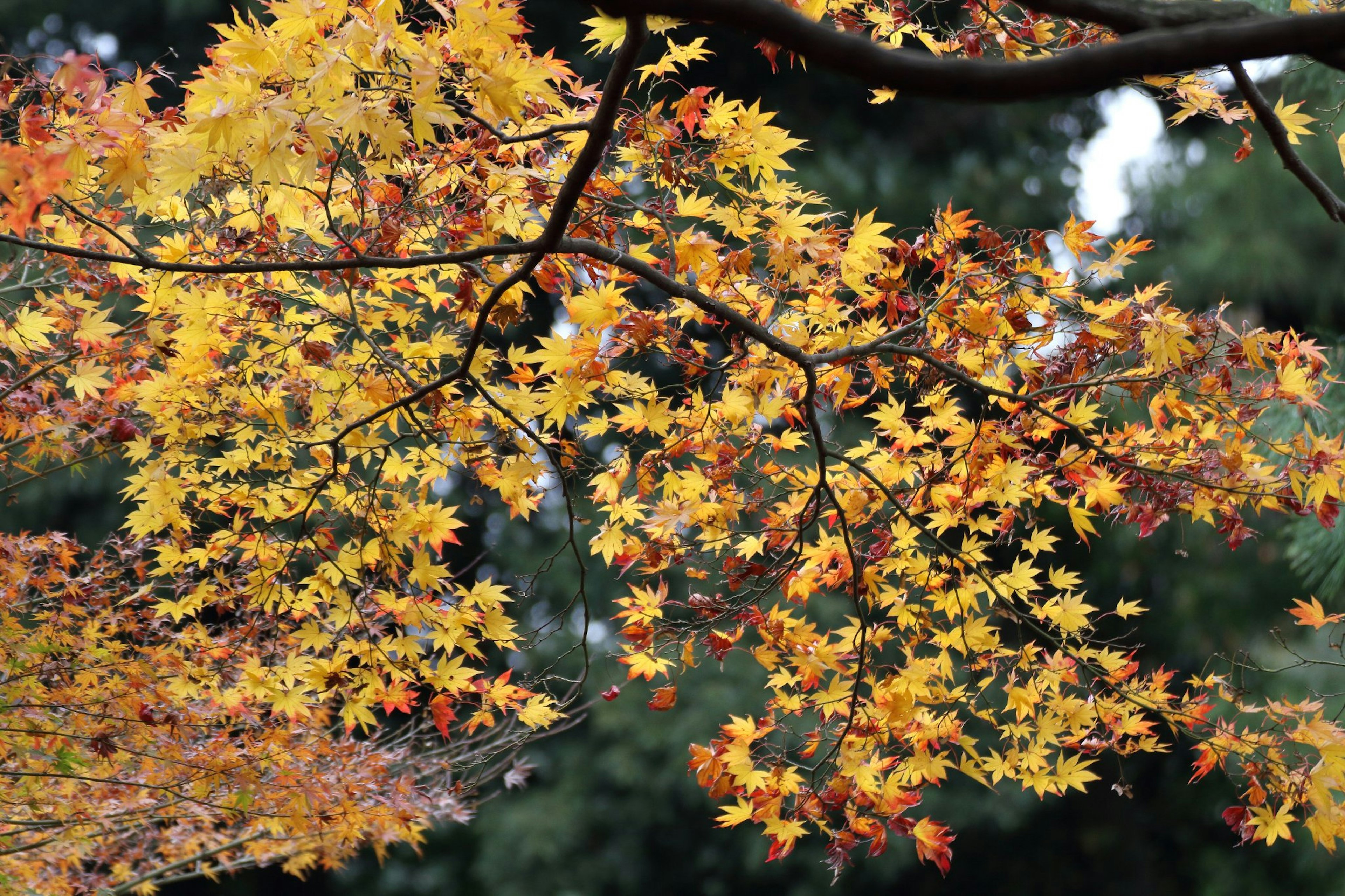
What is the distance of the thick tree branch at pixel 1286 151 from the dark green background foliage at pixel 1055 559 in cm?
463

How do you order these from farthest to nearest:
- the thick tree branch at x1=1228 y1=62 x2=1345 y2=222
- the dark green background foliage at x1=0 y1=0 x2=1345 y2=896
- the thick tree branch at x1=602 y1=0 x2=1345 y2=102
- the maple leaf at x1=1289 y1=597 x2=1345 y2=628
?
1. the dark green background foliage at x1=0 y1=0 x2=1345 y2=896
2. the maple leaf at x1=1289 y1=597 x2=1345 y2=628
3. the thick tree branch at x1=1228 y1=62 x2=1345 y2=222
4. the thick tree branch at x1=602 y1=0 x2=1345 y2=102

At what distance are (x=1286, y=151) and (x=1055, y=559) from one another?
18.3ft

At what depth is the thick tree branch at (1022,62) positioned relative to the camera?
3.00ft

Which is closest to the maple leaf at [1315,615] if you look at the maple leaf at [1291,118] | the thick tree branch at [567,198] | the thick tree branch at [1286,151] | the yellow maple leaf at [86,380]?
the thick tree branch at [1286,151]

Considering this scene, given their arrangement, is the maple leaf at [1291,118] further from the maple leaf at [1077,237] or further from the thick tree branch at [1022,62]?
the thick tree branch at [1022,62]

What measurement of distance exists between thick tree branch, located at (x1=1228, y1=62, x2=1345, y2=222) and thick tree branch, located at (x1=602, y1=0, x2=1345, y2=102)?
3.29ft

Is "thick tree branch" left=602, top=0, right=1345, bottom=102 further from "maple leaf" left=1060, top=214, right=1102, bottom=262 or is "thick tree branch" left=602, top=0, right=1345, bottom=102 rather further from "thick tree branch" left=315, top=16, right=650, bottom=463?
"maple leaf" left=1060, top=214, right=1102, bottom=262

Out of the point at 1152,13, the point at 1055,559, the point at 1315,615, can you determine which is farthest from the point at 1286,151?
the point at 1055,559

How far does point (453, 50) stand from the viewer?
5.74ft

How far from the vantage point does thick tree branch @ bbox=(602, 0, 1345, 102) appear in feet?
3.00

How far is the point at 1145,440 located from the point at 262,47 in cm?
179

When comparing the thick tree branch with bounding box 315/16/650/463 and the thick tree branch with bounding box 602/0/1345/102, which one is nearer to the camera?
the thick tree branch with bounding box 602/0/1345/102

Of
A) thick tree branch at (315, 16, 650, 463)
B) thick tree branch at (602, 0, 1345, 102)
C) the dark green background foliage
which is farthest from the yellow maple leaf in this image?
the dark green background foliage

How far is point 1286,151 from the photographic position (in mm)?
1962
